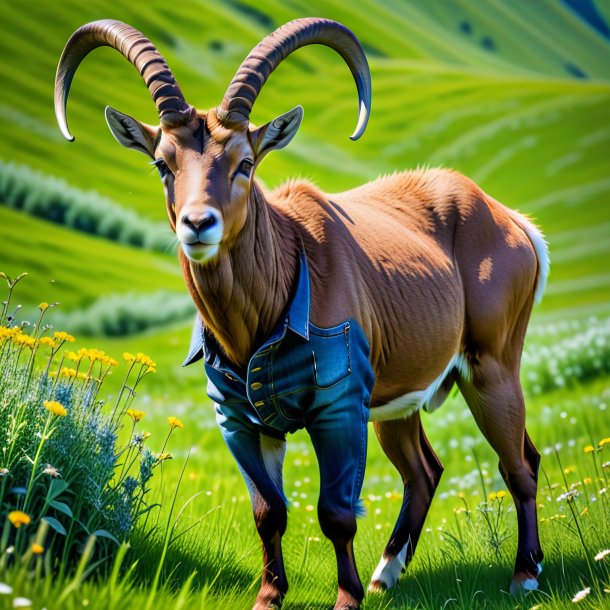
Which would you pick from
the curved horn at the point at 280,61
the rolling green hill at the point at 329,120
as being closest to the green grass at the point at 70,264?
the rolling green hill at the point at 329,120

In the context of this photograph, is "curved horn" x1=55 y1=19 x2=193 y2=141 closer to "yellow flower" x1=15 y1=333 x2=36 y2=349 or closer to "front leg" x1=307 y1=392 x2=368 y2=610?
"yellow flower" x1=15 y1=333 x2=36 y2=349

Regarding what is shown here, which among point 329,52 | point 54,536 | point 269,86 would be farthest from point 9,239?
point 54,536

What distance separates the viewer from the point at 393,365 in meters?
5.95

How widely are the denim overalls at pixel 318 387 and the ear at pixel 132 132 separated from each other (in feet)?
3.48

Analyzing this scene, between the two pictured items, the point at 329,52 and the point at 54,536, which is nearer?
the point at 54,536

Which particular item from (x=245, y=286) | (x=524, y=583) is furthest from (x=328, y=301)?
(x=524, y=583)

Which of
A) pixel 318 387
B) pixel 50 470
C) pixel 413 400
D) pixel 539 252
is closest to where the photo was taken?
pixel 50 470

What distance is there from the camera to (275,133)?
5.16 m

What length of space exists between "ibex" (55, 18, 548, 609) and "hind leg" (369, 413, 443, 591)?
0.6 inches

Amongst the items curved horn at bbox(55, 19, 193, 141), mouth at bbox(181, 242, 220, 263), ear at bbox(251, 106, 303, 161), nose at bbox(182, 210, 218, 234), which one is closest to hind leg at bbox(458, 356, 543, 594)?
ear at bbox(251, 106, 303, 161)

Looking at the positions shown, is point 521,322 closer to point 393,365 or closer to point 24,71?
point 393,365

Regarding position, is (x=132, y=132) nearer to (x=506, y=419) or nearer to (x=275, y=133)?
(x=275, y=133)

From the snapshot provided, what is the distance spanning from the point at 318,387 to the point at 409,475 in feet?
6.36

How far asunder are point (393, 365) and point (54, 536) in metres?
2.27
